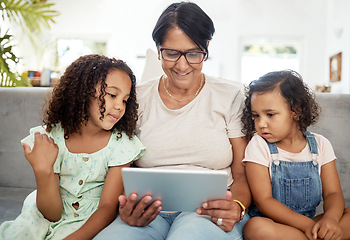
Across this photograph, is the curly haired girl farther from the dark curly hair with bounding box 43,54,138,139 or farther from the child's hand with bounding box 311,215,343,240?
the child's hand with bounding box 311,215,343,240

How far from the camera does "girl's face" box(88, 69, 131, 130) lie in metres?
1.27

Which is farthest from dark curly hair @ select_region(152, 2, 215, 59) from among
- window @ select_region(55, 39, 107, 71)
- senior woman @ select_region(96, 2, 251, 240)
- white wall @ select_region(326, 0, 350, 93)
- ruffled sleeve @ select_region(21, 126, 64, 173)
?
window @ select_region(55, 39, 107, 71)

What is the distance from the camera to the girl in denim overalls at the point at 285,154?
4.21ft

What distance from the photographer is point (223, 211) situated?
1.06 m

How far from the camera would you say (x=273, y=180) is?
131 centimetres

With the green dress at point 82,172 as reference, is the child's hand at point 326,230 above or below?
below

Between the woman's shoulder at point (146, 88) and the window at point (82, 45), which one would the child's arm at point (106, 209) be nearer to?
the woman's shoulder at point (146, 88)

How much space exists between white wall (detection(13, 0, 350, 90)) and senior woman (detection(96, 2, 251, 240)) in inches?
230

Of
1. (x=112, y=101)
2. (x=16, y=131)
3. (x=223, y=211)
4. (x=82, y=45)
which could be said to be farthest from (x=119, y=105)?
(x=82, y=45)

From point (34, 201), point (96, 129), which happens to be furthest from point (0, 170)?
point (96, 129)

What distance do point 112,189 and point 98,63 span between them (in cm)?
47

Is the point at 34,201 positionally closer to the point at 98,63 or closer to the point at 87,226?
the point at 87,226

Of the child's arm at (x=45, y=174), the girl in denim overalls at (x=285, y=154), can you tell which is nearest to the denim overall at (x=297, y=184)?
the girl in denim overalls at (x=285, y=154)

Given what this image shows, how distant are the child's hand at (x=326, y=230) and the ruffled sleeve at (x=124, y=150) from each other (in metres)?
0.64
